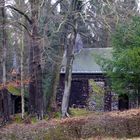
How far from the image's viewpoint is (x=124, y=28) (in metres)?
23.5

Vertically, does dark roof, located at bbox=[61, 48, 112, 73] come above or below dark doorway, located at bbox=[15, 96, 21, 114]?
above

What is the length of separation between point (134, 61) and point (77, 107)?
→ 37.7 ft

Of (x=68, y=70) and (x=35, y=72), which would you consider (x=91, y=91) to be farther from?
(x=35, y=72)

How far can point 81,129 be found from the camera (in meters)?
13.4

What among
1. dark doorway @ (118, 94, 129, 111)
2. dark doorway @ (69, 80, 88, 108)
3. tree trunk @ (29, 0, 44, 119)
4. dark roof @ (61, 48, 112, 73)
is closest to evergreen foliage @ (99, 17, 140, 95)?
tree trunk @ (29, 0, 44, 119)

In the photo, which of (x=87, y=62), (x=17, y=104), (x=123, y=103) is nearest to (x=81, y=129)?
(x=123, y=103)

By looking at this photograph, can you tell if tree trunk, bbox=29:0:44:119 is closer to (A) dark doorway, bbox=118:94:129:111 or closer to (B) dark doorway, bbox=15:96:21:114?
(B) dark doorway, bbox=15:96:21:114

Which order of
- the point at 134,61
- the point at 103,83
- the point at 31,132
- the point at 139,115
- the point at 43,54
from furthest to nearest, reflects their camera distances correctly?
the point at 103,83, the point at 43,54, the point at 134,61, the point at 139,115, the point at 31,132

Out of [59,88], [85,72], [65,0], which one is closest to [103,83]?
[85,72]

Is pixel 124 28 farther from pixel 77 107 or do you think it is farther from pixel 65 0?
pixel 77 107

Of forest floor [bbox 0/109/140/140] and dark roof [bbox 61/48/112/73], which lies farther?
dark roof [bbox 61/48/112/73]

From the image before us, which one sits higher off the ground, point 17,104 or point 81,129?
point 81,129

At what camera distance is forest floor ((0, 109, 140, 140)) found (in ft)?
40.1

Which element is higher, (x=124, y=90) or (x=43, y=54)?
(x=43, y=54)
